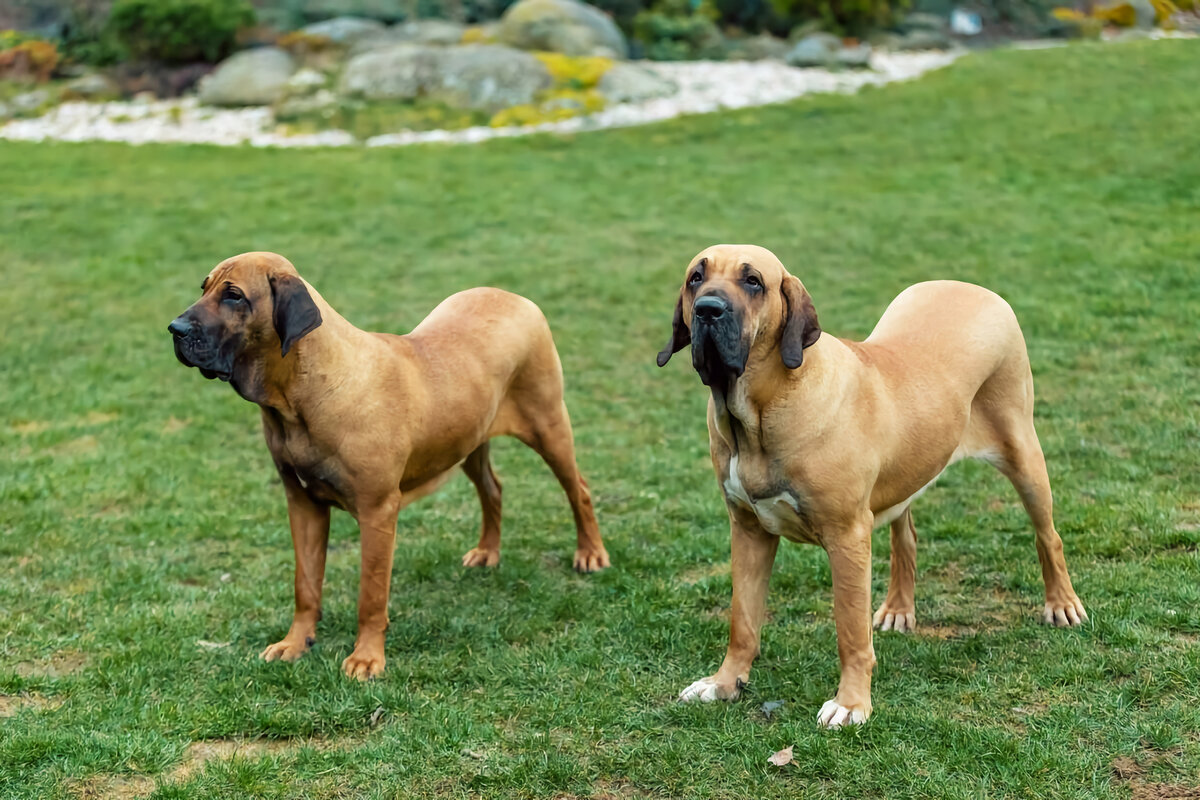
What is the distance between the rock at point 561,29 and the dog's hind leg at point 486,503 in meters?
17.5

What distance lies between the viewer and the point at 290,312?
16.1 ft

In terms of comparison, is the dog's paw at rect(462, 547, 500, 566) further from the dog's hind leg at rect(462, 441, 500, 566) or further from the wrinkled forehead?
the wrinkled forehead

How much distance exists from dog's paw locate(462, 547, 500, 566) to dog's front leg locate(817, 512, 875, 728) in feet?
8.36

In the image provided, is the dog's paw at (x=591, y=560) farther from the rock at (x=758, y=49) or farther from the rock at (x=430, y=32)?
the rock at (x=758, y=49)

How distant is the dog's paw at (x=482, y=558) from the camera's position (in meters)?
6.63

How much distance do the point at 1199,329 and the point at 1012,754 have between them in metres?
6.92

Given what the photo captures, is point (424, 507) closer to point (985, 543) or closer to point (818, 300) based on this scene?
point (985, 543)

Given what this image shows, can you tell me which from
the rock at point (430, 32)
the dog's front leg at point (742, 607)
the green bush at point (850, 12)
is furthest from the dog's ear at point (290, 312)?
the green bush at point (850, 12)

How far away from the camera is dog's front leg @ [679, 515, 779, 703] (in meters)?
4.87

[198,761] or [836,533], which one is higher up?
[836,533]

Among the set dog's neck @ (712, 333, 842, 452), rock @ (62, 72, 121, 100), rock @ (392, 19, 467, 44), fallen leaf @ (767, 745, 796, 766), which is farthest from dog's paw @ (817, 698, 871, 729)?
rock @ (62, 72, 121, 100)

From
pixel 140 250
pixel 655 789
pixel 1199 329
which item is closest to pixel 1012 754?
pixel 655 789

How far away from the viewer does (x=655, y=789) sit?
423 cm

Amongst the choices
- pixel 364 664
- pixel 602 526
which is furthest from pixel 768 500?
pixel 602 526
